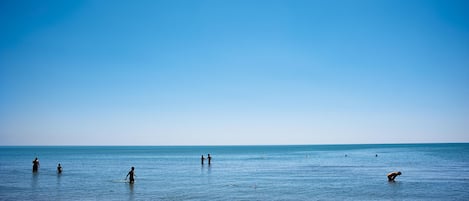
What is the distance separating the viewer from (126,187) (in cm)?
3100

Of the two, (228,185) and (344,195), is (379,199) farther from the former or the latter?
(228,185)

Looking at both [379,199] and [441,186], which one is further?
[441,186]

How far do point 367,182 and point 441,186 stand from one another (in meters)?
6.23

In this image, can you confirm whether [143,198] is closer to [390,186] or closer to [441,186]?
[390,186]

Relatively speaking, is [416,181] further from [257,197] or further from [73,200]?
[73,200]

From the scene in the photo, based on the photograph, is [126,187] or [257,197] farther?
[126,187]

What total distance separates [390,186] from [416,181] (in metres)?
5.50

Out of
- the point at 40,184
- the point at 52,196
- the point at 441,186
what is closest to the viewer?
the point at 52,196

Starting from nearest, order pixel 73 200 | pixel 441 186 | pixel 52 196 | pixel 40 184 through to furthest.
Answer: pixel 73 200
pixel 52 196
pixel 441 186
pixel 40 184

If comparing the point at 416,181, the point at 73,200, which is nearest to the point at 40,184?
the point at 73,200

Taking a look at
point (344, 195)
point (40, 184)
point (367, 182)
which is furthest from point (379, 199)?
point (40, 184)

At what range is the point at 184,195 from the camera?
86.8 ft

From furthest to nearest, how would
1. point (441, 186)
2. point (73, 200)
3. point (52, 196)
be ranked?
1. point (441, 186)
2. point (52, 196)
3. point (73, 200)

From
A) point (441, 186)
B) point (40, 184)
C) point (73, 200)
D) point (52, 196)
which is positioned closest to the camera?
point (73, 200)
